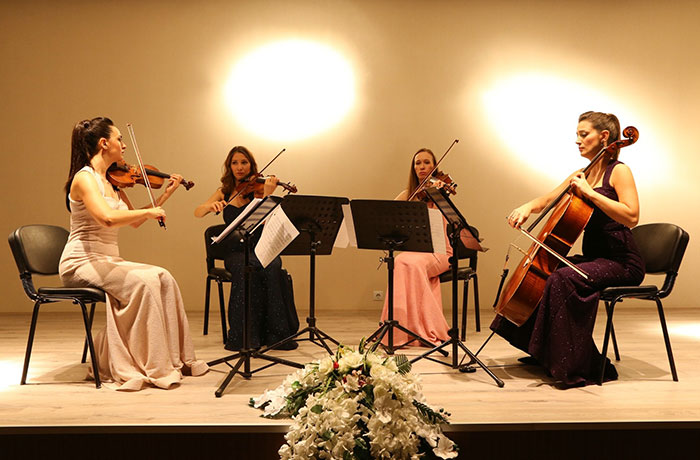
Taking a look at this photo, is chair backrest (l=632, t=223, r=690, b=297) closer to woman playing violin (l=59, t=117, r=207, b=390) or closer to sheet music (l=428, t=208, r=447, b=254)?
sheet music (l=428, t=208, r=447, b=254)

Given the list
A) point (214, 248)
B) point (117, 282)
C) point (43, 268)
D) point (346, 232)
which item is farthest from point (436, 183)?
point (43, 268)

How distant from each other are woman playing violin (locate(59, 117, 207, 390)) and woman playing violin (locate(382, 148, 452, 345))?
4.35 feet

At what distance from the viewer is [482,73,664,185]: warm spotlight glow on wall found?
5.48 m

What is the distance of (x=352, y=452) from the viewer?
6.66 feet

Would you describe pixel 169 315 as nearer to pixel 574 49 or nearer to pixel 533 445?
pixel 533 445

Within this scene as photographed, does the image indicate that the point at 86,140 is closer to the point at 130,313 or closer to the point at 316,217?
the point at 130,313

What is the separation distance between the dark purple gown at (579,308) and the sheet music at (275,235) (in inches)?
45.8

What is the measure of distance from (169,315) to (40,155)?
293 cm

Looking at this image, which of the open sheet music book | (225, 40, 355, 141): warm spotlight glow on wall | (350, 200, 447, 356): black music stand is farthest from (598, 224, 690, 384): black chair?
→ (225, 40, 355, 141): warm spotlight glow on wall

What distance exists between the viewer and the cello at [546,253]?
10.0ft

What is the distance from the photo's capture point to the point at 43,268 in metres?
3.39

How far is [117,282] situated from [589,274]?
228 cm

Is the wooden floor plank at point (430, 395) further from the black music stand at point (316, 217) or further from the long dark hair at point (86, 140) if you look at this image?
the long dark hair at point (86, 140)

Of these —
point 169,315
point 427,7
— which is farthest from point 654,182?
point 169,315
